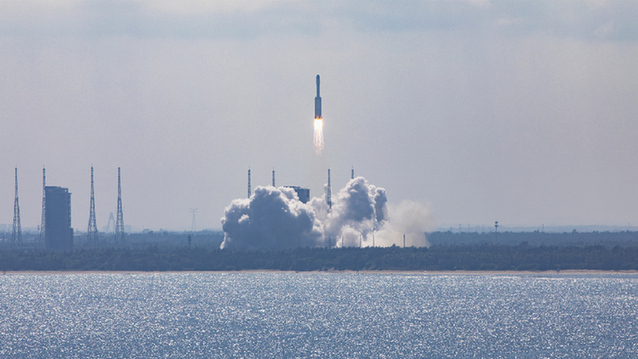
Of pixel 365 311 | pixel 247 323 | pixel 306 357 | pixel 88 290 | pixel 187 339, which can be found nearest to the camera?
pixel 306 357

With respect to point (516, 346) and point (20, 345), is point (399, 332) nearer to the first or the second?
point (516, 346)

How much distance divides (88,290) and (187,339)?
9078 centimetres

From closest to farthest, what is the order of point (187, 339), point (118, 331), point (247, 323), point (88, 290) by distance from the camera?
point (187, 339)
point (118, 331)
point (247, 323)
point (88, 290)

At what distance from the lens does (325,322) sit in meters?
123

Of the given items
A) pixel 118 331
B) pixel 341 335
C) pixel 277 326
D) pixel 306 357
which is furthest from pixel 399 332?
pixel 118 331

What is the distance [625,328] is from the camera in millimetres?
115812

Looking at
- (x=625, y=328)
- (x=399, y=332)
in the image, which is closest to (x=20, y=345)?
(x=399, y=332)

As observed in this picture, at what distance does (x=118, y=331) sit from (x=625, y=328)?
6272cm

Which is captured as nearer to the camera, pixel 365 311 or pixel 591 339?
pixel 591 339

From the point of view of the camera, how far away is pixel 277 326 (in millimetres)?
118750

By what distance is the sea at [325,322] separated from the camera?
3858 inches

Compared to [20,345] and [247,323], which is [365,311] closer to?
[247,323]

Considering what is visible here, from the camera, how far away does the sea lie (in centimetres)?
9800

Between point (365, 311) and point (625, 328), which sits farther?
point (365, 311)
